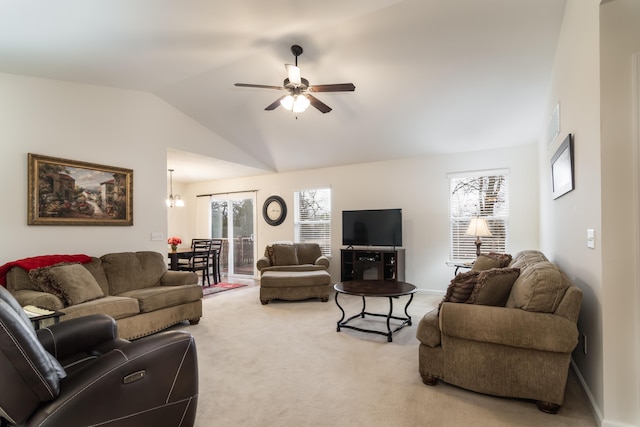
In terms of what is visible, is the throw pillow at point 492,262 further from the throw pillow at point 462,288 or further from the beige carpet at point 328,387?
the throw pillow at point 462,288

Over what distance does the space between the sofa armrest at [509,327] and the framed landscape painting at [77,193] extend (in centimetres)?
408

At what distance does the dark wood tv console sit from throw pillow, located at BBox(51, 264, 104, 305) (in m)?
3.84

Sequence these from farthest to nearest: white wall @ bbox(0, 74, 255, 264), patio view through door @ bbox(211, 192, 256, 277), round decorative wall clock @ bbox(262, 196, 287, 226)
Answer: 1. patio view through door @ bbox(211, 192, 256, 277)
2. round decorative wall clock @ bbox(262, 196, 287, 226)
3. white wall @ bbox(0, 74, 255, 264)

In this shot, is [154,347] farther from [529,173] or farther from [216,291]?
[529,173]

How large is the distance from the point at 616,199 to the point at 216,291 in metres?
5.81

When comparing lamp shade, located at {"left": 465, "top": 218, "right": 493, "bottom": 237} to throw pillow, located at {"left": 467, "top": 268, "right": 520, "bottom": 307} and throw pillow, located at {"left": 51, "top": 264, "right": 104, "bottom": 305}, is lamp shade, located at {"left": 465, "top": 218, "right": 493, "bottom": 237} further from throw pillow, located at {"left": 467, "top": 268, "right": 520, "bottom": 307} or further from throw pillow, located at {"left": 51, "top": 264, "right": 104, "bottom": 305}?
throw pillow, located at {"left": 51, "top": 264, "right": 104, "bottom": 305}

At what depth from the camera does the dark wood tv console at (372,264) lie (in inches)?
223

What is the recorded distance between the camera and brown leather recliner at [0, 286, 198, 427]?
1.27 m

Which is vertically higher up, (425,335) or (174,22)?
(174,22)

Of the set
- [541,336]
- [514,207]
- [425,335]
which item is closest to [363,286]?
[425,335]

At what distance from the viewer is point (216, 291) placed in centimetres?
617

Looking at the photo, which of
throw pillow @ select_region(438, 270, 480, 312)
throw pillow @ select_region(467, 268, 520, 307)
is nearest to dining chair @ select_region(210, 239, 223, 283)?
throw pillow @ select_region(438, 270, 480, 312)

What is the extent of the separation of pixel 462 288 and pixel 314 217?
→ 4.63 metres

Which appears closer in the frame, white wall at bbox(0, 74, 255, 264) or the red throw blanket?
the red throw blanket
